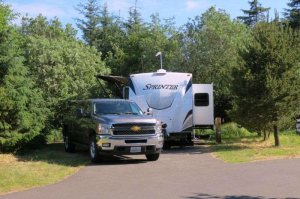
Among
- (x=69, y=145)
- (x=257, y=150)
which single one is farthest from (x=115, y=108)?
(x=257, y=150)

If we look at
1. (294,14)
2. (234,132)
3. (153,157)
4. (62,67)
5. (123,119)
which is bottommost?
(153,157)

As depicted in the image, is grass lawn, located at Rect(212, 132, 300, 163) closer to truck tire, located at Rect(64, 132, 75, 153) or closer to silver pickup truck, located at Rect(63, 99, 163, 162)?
silver pickup truck, located at Rect(63, 99, 163, 162)

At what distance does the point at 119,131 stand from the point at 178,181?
3895 mm

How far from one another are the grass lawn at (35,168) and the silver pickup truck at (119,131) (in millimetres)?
823

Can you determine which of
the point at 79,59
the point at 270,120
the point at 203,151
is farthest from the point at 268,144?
the point at 79,59

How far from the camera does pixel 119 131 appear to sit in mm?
14523

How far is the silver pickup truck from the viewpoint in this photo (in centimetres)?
1448

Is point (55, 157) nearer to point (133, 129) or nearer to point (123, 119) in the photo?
point (123, 119)

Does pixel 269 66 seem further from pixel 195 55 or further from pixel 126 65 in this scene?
pixel 126 65

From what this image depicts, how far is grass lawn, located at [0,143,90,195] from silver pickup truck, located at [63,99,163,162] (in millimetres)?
823

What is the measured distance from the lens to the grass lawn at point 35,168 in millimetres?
10648

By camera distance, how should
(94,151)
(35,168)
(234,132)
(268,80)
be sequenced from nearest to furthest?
(35,168)
(94,151)
(268,80)
(234,132)

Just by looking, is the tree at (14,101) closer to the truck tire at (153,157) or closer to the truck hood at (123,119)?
the truck hood at (123,119)

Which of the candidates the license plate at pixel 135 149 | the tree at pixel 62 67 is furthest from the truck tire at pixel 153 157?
the tree at pixel 62 67
